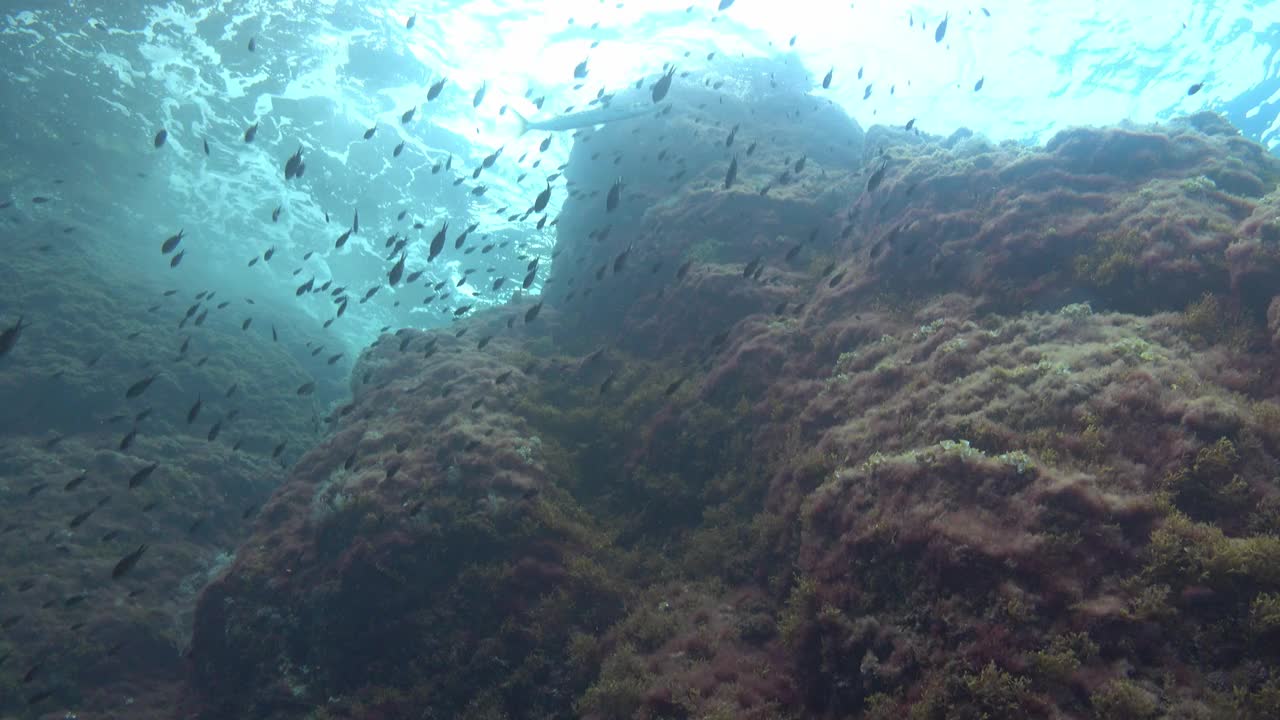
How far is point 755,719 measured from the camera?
5.49 m

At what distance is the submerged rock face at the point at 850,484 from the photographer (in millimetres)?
4449

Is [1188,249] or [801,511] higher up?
[1188,249]

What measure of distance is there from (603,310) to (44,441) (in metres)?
18.8

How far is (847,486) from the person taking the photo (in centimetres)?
662

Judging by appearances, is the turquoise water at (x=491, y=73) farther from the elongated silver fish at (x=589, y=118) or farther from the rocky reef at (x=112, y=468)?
the rocky reef at (x=112, y=468)

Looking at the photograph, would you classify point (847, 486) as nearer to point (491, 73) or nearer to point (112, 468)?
point (112, 468)

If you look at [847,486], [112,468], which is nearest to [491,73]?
[112,468]

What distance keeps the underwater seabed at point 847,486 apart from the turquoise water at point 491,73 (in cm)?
851

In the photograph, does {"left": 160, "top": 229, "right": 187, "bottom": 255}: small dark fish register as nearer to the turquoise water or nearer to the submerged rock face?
the submerged rock face

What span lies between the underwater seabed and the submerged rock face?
0.04 metres

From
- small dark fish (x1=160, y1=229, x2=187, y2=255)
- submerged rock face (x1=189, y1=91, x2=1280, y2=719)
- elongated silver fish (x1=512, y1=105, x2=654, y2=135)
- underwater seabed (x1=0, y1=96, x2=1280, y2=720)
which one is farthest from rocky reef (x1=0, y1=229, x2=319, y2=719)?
elongated silver fish (x1=512, y1=105, x2=654, y2=135)

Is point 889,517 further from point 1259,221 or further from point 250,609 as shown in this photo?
point 250,609

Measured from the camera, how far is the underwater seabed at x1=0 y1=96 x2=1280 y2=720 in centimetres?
445

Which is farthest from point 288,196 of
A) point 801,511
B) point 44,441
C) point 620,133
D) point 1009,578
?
point 1009,578
